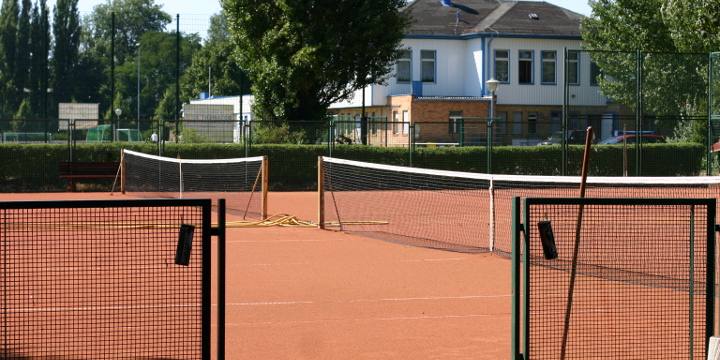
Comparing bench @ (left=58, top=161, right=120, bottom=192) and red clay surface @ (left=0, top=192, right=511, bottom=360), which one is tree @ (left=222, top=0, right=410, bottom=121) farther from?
red clay surface @ (left=0, top=192, right=511, bottom=360)

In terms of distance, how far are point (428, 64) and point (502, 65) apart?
3.95 m

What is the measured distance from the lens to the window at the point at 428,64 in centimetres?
4531

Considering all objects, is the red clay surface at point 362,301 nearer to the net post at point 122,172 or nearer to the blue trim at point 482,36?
the net post at point 122,172

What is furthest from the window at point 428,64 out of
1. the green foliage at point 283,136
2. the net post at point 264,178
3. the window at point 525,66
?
the net post at point 264,178

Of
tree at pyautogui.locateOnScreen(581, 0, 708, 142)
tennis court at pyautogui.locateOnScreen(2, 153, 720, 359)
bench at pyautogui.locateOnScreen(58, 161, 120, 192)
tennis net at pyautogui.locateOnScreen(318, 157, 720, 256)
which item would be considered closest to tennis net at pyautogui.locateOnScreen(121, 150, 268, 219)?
bench at pyautogui.locateOnScreen(58, 161, 120, 192)

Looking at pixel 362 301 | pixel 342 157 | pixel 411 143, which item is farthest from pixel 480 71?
pixel 362 301

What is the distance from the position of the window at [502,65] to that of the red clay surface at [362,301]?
32.6m

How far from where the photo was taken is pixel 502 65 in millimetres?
45250

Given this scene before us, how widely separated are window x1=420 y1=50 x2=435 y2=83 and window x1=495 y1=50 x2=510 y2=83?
3398 mm

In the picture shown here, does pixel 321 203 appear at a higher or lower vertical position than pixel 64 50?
lower

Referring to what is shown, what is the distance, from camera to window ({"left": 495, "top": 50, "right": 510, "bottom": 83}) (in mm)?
45031

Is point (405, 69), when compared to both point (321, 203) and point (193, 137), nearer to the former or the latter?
point (193, 137)

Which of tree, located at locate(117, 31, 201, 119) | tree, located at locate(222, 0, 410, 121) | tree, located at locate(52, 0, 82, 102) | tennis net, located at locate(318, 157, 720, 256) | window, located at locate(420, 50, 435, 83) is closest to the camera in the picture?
tennis net, located at locate(318, 157, 720, 256)

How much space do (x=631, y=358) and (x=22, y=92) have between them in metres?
51.9
